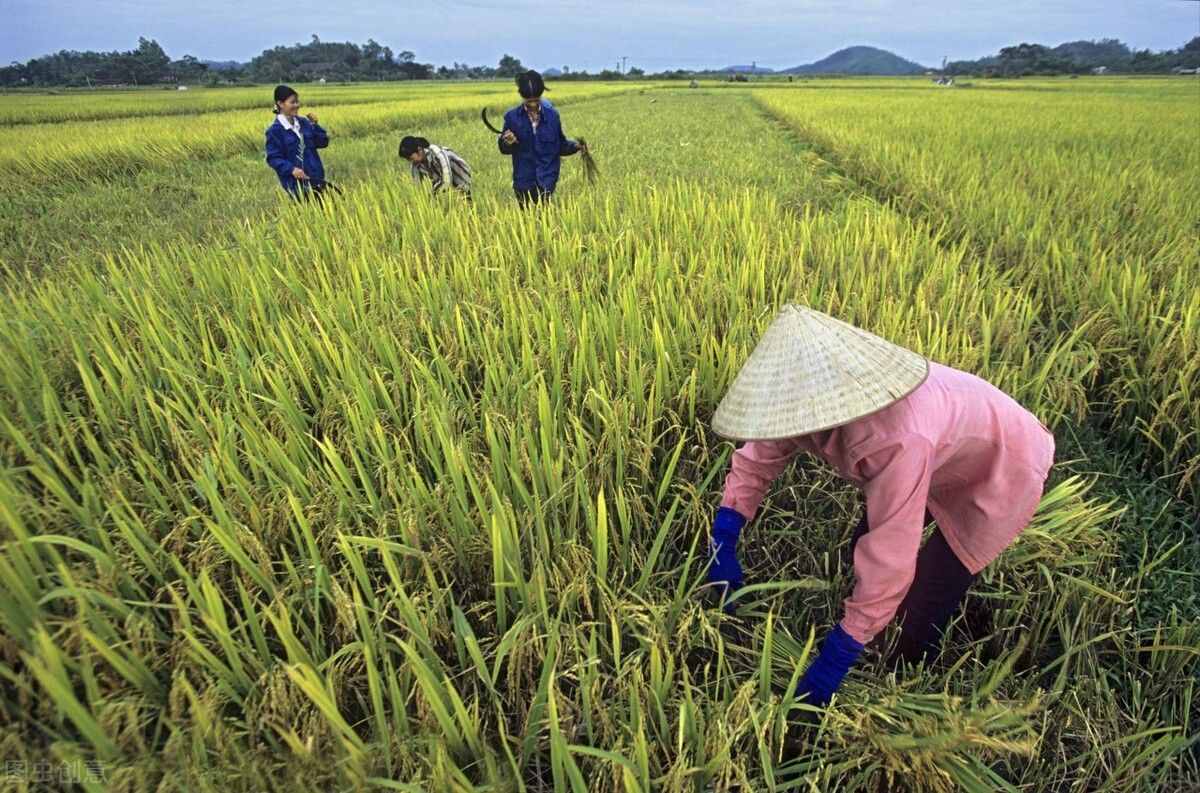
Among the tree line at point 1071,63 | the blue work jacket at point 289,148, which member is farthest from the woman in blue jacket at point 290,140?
the tree line at point 1071,63

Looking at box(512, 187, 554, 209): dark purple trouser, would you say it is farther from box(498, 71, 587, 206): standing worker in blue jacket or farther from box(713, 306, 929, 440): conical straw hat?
box(713, 306, 929, 440): conical straw hat

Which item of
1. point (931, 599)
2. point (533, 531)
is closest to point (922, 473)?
point (931, 599)

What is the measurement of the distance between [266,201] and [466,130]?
7.62m

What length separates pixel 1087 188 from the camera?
4461mm

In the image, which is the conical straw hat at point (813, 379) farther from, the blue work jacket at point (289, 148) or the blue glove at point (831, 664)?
the blue work jacket at point (289, 148)

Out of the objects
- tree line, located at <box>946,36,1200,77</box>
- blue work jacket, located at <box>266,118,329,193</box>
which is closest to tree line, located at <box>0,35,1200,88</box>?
tree line, located at <box>946,36,1200,77</box>

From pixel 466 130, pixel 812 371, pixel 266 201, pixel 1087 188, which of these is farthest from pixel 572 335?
pixel 466 130

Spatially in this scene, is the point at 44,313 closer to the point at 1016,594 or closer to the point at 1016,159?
the point at 1016,594

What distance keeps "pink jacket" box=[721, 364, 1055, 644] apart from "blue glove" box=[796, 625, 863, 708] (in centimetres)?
2

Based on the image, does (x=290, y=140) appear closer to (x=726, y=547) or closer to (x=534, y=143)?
(x=534, y=143)

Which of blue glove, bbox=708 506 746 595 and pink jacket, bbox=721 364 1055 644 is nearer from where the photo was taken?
pink jacket, bbox=721 364 1055 644

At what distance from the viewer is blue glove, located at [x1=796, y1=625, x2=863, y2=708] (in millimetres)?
1034

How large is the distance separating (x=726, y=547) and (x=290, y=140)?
203 inches

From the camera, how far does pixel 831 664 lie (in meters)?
1.05
